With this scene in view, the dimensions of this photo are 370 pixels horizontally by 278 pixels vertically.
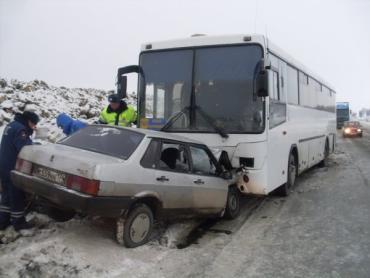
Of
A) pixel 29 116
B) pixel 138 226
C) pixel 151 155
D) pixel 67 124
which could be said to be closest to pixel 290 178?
pixel 151 155

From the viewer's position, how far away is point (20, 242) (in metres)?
5.18

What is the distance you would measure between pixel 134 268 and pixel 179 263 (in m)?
0.57

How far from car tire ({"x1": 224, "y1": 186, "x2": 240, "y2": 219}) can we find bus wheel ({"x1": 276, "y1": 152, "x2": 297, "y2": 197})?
1.84 m

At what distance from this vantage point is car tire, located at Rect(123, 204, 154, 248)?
5039 millimetres

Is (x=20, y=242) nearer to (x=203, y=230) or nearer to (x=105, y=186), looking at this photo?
(x=105, y=186)

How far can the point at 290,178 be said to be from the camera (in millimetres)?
9094

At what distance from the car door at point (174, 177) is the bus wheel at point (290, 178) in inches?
138

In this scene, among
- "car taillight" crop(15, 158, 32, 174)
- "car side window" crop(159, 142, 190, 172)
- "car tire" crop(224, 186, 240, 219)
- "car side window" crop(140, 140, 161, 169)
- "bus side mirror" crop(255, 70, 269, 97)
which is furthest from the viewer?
"car tire" crop(224, 186, 240, 219)

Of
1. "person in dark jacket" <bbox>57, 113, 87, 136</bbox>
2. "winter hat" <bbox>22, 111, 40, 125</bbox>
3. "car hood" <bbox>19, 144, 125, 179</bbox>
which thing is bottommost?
"car hood" <bbox>19, 144, 125, 179</bbox>

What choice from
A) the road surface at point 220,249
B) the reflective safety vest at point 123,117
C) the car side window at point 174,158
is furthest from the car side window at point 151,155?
the reflective safety vest at point 123,117

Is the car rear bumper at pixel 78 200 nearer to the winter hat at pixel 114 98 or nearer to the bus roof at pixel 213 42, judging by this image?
the winter hat at pixel 114 98

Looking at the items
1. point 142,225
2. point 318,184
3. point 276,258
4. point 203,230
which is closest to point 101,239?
point 142,225

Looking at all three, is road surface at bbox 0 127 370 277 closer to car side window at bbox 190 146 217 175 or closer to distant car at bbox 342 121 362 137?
car side window at bbox 190 146 217 175

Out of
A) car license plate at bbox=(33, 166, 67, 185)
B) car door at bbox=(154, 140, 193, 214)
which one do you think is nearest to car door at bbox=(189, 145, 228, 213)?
car door at bbox=(154, 140, 193, 214)
